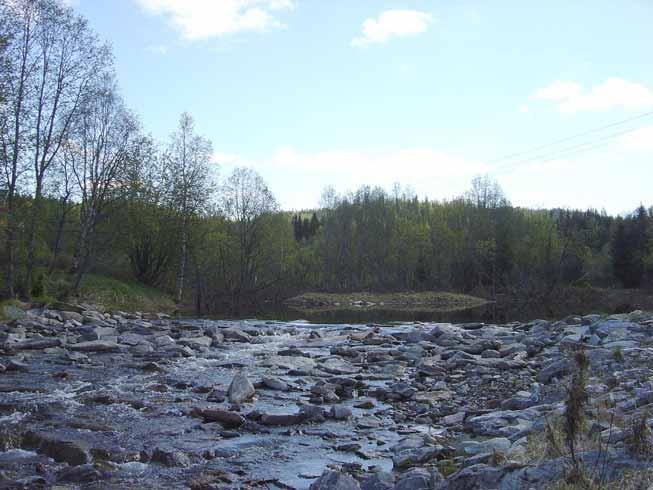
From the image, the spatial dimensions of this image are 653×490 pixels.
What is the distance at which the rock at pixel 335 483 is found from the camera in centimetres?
602

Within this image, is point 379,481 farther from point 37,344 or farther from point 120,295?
point 120,295

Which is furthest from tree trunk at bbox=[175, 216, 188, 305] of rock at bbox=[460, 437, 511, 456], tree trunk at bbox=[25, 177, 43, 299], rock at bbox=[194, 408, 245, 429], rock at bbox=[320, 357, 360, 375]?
rock at bbox=[460, 437, 511, 456]

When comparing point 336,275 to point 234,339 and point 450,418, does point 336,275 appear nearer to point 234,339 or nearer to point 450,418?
point 234,339

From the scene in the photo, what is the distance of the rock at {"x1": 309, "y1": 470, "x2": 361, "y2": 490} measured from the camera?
602cm

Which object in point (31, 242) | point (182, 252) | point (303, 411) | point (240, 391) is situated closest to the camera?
point (303, 411)

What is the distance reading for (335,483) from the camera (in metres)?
6.05

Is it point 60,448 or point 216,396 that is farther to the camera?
point 216,396

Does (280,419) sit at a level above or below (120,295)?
below

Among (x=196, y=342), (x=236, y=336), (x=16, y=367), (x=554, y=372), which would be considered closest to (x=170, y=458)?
(x=16, y=367)

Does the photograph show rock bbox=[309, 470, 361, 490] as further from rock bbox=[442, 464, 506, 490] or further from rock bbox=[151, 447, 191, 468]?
rock bbox=[151, 447, 191, 468]

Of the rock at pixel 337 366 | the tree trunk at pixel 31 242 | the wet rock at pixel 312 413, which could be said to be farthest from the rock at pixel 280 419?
the tree trunk at pixel 31 242

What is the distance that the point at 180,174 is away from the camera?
39.7 meters

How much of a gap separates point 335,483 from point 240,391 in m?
5.19

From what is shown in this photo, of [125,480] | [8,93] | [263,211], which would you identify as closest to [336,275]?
[263,211]
